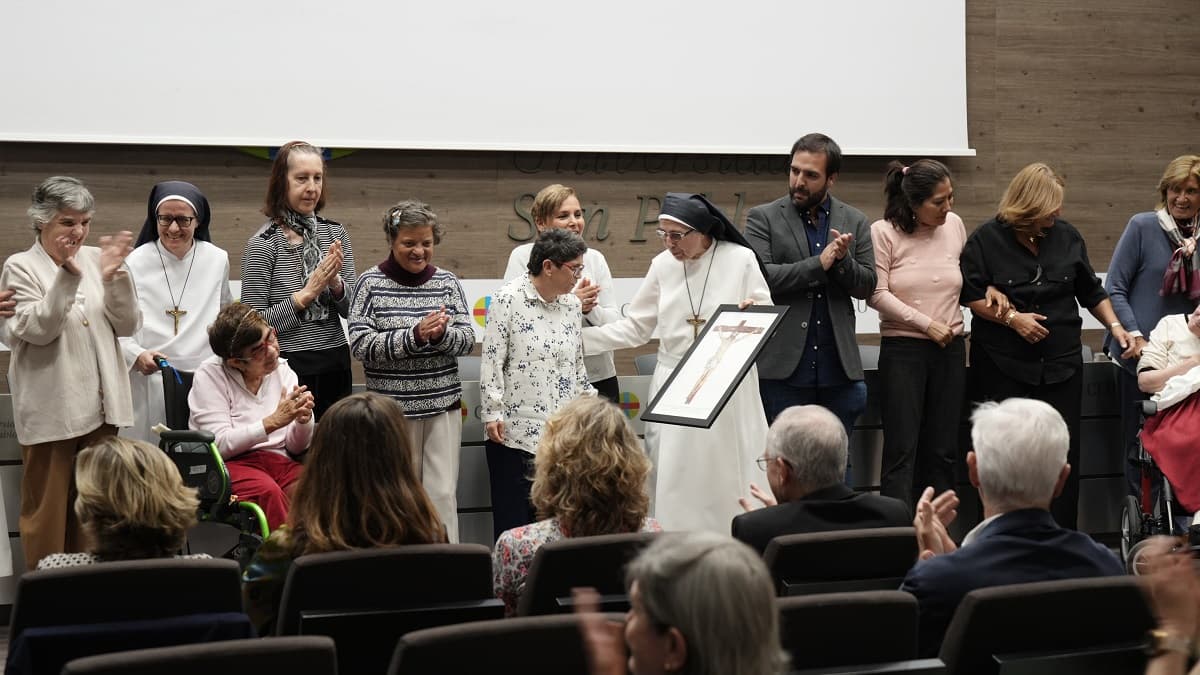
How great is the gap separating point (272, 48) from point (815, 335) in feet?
9.78

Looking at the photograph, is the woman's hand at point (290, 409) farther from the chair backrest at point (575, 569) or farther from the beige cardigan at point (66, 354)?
the chair backrest at point (575, 569)

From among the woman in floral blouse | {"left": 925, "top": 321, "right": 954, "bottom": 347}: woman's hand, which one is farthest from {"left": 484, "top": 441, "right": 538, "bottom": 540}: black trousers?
{"left": 925, "top": 321, "right": 954, "bottom": 347}: woman's hand

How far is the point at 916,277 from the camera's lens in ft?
16.7

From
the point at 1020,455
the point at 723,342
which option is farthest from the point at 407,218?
the point at 1020,455

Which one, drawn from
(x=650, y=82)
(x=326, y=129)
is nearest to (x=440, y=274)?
(x=326, y=129)

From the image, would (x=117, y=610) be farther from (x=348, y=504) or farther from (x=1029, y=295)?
(x=1029, y=295)

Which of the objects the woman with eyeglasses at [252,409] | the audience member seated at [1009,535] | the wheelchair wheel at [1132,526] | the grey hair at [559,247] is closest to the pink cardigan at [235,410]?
the woman with eyeglasses at [252,409]

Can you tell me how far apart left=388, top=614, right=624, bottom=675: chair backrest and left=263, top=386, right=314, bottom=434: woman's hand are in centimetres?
215

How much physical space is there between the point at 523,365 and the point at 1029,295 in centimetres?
222

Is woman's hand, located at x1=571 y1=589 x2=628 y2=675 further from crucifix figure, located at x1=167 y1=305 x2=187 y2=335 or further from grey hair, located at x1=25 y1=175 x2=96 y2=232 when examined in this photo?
crucifix figure, located at x1=167 y1=305 x2=187 y2=335

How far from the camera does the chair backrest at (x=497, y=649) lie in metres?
1.80

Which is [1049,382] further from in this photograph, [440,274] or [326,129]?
[326,129]

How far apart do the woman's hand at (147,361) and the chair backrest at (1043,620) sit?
3132mm

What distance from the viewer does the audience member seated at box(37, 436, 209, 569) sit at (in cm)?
244
